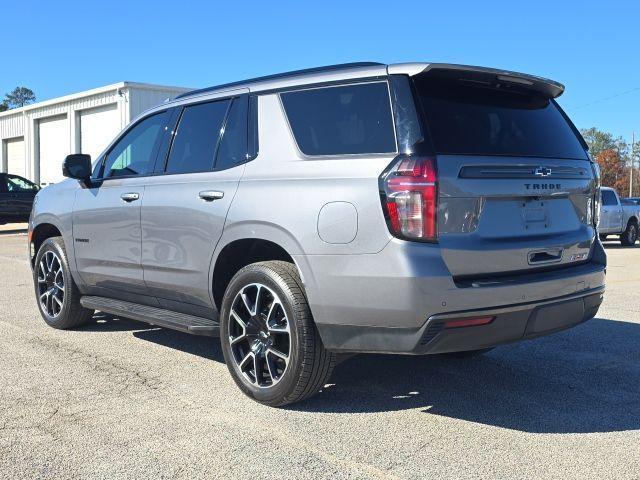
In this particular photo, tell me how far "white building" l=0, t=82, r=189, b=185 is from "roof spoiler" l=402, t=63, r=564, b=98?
21.5 metres

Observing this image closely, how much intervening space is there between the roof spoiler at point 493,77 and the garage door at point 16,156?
3293 centimetres

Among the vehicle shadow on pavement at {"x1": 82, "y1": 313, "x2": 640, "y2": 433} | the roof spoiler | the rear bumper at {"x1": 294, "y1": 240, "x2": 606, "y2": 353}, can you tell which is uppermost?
the roof spoiler

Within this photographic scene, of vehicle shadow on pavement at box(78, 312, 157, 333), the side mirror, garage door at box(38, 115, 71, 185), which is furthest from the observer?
garage door at box(38, 115, 71, 185)

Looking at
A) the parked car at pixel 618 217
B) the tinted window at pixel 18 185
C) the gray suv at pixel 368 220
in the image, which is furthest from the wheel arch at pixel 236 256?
the tinted window at pixel 18 185

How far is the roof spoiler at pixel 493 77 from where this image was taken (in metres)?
3.66

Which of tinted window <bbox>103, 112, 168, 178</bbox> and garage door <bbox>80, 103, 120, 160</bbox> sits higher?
garage door <bbox>80, 103, 120, 160</bbox>

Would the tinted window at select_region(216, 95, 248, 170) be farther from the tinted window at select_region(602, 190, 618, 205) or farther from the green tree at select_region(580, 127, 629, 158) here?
the green tree at select_region(580, 127, 629, 158)

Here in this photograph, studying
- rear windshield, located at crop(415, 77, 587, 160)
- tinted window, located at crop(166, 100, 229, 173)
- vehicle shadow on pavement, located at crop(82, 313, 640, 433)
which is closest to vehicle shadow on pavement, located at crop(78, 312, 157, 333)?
vehicle shadow on pavement, located at crop(82, 313, 640, 433)

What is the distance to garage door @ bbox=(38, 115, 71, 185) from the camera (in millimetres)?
29603

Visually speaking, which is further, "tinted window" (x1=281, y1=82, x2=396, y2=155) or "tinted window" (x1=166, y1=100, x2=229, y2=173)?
"tinted window" (x1=166, y1=100, x2=229, y2=173)

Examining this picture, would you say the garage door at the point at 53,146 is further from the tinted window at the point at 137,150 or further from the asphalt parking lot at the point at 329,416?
the asphalt parking lot at the point at 329,416

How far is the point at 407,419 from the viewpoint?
385 centimetres

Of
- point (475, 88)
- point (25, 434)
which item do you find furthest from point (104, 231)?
point (475, 88)

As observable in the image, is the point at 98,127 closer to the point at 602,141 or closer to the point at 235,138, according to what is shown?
the point at 235,138
